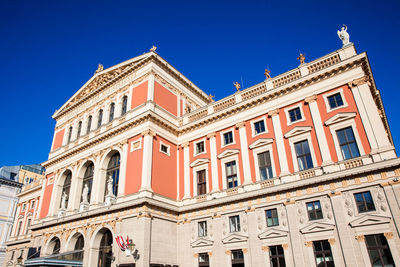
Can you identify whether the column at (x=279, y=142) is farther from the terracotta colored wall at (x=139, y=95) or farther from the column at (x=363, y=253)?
the terracotta colored wall at (x=139, y=95)

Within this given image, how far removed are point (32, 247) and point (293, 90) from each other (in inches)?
1186

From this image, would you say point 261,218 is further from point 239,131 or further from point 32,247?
point 32,247

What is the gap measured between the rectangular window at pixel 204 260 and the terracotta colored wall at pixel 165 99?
14.2 m

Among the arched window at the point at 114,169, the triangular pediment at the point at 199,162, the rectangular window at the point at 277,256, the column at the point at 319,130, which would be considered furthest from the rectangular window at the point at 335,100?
the arched window at the point at 114,169

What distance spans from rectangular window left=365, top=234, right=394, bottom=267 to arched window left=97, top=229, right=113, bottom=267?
18660 millimetres

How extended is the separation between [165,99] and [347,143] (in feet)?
57.5

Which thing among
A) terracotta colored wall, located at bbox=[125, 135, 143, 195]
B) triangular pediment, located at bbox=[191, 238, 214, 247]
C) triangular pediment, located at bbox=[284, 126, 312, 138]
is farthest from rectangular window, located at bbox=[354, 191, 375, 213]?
terracotta colored wall, located at bbox=[125, 135, 143, 195]

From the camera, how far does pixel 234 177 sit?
23734mm

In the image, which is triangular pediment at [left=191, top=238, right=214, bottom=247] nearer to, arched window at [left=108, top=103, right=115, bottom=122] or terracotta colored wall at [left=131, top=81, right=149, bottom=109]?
terracotta colored wall at [left=131, top=81, right=149, bottom=109]

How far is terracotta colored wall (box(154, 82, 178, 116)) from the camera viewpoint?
28859mm

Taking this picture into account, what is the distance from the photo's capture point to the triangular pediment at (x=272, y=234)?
62.8ft

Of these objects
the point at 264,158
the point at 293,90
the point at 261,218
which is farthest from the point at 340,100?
the point at 261,218

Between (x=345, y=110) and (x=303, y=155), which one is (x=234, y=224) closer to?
(x=303, y=155)

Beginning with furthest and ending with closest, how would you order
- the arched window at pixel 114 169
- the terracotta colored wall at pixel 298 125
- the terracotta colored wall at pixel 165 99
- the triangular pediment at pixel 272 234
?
the terracotta colored wall at pixel 165 99
the arched window at pixel 114 169
the terracotta colored wall at pixel 298 125
the triangular pediment at pixel 272 234
